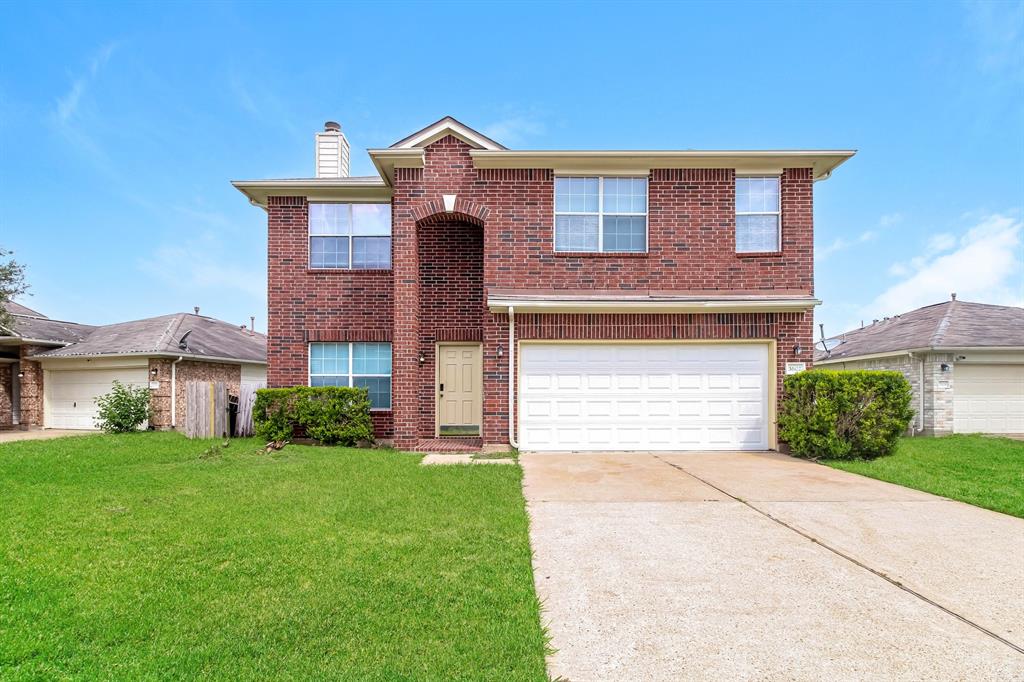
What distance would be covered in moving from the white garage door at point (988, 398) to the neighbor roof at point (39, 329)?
2823 centimetres

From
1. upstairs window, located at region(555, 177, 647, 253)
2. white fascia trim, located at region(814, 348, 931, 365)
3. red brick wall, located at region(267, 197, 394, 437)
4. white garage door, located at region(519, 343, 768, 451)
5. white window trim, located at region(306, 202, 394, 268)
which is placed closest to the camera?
white garage door, located at region(519, 343, 768, 451)

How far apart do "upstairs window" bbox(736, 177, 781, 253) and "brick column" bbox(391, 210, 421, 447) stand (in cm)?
722

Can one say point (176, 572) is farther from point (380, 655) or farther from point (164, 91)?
point (164, 91)

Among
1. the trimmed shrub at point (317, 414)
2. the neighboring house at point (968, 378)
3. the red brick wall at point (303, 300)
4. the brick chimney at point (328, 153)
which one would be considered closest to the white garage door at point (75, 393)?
the red brick wall at point (303, 300)

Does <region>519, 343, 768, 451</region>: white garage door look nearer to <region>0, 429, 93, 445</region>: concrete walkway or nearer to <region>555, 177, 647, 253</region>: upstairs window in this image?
<region>555, 177, 647, 253</region>: upstairs window

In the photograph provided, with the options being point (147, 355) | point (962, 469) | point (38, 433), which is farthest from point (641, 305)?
point (38, 433)

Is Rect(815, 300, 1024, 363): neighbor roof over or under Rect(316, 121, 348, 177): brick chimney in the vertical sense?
under

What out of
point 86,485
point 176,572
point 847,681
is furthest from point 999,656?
point 86,485

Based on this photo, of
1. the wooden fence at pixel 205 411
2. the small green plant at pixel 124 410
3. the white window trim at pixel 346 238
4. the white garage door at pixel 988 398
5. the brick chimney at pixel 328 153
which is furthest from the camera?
the small green plant at pixel 124 410

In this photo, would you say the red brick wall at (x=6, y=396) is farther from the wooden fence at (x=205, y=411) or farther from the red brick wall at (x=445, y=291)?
the red brick wall at (x=445, y=291)

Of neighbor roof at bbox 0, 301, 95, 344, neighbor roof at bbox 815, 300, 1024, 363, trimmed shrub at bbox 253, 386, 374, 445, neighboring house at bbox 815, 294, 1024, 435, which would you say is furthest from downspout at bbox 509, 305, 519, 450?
neighbor roof at bbox 0, 301, 95, 344

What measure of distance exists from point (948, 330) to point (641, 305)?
11219mm

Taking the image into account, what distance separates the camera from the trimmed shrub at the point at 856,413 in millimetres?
9094

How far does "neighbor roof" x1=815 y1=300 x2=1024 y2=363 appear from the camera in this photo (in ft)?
45.1
